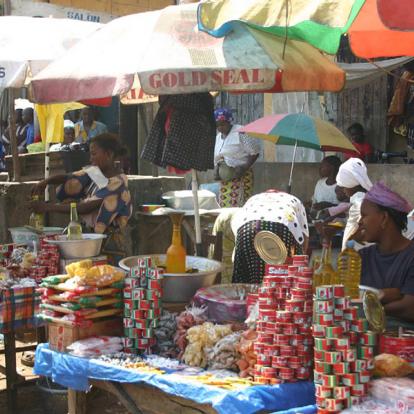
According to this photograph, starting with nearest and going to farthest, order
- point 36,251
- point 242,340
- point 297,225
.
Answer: point 242,340 → point 297,225 → point 36,251

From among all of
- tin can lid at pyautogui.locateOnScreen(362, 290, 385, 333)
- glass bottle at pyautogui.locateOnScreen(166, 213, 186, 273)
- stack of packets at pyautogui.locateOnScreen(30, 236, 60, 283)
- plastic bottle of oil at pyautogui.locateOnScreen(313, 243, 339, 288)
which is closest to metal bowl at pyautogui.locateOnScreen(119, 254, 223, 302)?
glass bottle at pyautogui.locateOnScreen(166, 213, 186, 273)

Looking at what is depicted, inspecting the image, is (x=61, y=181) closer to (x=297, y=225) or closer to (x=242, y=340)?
(x=297, y=225)

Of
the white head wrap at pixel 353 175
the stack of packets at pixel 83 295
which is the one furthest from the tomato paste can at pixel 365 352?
the white head wrap at pixel 353 175

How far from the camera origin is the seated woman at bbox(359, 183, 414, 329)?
12.5 feet

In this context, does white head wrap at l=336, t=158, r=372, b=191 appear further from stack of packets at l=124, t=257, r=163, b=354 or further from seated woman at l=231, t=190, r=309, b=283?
stack of packets at l=124, t=257, r=163, b=354

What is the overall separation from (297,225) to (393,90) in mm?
6593

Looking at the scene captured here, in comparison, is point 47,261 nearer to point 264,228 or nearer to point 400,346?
point 264,228

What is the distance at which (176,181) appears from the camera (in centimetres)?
893

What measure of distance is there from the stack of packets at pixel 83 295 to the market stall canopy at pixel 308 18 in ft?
4.70

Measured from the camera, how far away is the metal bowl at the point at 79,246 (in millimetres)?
5066

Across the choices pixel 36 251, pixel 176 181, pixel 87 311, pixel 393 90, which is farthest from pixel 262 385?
pixel 393 90

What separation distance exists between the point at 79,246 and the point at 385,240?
220cm

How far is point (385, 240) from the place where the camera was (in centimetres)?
393

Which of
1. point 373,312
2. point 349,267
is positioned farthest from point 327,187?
point 373,312
